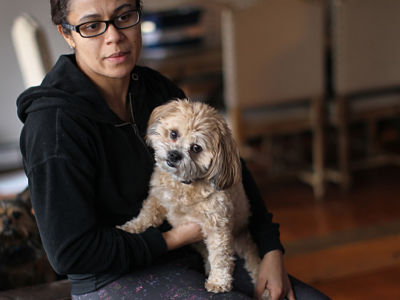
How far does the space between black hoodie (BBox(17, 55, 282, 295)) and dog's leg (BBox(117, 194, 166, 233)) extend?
0.08 feet

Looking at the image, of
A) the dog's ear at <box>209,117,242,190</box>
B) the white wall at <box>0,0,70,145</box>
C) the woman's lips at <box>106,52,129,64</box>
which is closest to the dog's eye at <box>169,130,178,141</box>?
the dog's ear at <box>209,117,242,190</box>

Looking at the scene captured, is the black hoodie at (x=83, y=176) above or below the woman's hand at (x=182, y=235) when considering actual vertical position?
above

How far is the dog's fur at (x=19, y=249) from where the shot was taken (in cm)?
142

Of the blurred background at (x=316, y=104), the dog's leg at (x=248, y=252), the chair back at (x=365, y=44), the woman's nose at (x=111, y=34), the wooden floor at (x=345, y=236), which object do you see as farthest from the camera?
the chair back at (x=365, y=44)

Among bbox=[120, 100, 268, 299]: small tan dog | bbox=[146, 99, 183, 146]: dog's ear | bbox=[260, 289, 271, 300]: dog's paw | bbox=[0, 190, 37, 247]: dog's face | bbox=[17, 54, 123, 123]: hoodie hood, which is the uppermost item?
bbox=[17, 54, 123, 123]: hoodie hood

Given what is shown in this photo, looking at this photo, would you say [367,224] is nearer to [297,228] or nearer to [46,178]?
[297,228]

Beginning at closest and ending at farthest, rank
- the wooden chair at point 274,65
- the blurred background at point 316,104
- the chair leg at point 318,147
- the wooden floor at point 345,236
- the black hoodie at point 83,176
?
the black hoodie at point 83,176 → the wooden floor at point 345,236 → the blurred background at point 316,104 → the wooden chair at point 274,65 → the chair leg at point 318,147

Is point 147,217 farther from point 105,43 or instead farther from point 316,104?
point 316,104

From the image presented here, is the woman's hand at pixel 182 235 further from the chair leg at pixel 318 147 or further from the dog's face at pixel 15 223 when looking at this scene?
the chair leg at pixel 318 147

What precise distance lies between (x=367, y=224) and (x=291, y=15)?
137 cm

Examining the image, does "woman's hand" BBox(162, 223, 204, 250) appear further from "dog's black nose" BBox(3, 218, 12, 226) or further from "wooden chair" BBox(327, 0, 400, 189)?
"wooden chair" BBox(327, 0, 400, 189)

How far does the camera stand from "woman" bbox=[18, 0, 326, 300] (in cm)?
97

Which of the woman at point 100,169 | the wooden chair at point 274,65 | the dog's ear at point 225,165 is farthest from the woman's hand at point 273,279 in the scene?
the wooden chair at point 274,65

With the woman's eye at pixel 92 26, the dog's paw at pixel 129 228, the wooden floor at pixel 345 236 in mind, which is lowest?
the wooden floor at pixel 345 236
